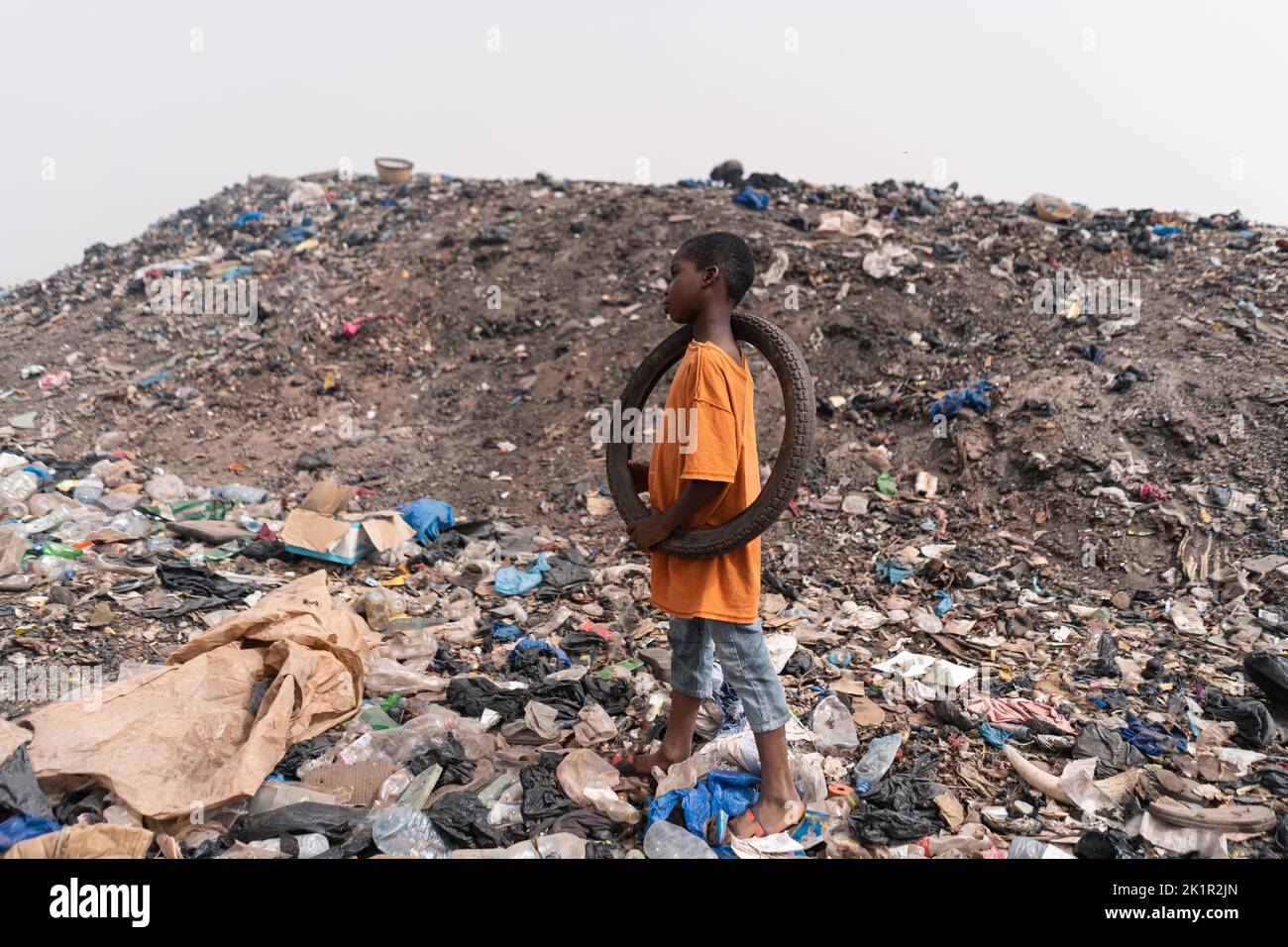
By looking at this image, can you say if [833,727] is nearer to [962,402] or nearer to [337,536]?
[337,536]

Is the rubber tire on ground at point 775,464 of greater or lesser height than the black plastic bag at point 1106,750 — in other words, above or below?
above

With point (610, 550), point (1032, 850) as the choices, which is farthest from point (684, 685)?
point (610, 550)

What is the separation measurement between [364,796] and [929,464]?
16.1 feet

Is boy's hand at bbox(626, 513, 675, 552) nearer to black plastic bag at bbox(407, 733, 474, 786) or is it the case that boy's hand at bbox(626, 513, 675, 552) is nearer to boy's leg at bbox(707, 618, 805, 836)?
boy's leg at bbox(707, 618, 805, 836)

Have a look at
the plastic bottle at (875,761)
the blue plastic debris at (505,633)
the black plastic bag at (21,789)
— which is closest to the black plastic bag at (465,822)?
the black plastic bag at (21,789)

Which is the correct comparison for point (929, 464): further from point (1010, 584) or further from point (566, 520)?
point (566, 520)

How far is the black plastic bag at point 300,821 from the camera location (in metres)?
2.50

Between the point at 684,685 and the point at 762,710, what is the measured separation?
0.34 meters

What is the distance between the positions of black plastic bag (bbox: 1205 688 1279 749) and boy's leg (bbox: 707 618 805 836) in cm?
197

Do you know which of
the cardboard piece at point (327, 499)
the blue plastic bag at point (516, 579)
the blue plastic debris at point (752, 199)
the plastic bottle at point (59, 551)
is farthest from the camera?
the blue plastic debris at point (752, 199)

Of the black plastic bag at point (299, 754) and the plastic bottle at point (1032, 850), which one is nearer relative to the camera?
the plastic bottle at point (1032, 850)

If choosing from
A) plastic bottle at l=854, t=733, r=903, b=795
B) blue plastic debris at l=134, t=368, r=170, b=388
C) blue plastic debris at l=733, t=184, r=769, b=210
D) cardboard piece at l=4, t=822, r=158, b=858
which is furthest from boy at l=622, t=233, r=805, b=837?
blue plastic debris at l=134, t=368, r=170, b=388

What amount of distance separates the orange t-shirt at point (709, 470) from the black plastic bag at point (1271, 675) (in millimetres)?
2507

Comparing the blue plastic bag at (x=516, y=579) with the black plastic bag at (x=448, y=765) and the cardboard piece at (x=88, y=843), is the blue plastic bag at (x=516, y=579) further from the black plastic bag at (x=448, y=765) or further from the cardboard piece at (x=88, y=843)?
the cardboard piece at (x=88, y=843)
